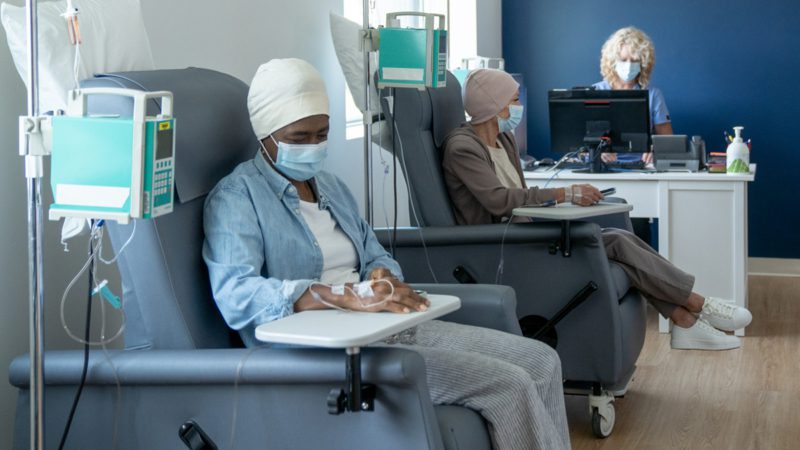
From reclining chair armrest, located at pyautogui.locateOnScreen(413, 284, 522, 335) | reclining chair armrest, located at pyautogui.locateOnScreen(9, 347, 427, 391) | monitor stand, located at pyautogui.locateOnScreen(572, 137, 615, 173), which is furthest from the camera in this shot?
monitor stand, located at pyautogui.locateOnScreen(572, 137, 615, 173)

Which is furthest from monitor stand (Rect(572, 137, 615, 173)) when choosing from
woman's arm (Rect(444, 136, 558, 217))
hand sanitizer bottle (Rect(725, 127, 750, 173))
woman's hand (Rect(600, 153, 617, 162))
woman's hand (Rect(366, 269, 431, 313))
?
woman's hand (Rect(366, 269, 431, 313))

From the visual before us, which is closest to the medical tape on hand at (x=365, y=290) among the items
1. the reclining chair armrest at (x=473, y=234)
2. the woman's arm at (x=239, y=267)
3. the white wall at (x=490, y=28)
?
the woman's arm at (x=239, y=267)

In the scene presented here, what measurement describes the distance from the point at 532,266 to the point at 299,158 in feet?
3.61

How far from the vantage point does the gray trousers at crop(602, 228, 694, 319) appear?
3322 millimetres

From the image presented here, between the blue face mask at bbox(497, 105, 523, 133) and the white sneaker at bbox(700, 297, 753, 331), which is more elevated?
the blue face mask at bbox(497, 105, 523, 133)

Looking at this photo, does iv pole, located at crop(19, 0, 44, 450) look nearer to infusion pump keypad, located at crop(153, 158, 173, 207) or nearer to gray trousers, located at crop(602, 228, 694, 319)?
infusion pump keypad, located at crop(153, 158, 173, 207)

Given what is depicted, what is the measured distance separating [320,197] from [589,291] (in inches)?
39.6

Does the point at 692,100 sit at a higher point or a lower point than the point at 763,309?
higher

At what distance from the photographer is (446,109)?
3.45 meters

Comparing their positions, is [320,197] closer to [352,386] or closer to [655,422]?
[352,386]

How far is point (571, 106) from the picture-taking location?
174 inches

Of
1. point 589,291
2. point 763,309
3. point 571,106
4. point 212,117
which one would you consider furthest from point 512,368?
point 763,309

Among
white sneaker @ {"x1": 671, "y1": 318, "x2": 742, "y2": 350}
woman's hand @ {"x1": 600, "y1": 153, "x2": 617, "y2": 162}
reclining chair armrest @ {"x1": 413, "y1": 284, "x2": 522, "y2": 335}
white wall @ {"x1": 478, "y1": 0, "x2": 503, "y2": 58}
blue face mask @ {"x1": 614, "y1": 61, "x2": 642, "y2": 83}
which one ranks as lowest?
white sneaker @ {"x1": 671, "y1": 318, "x2": 742, "y2": 350}

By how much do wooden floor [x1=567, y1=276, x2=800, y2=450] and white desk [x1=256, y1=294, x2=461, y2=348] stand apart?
4.69ft
